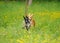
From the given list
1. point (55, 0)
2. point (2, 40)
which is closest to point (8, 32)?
point (2, 40)

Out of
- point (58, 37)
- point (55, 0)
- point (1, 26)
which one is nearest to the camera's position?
point (58, 37)

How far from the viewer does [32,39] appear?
45.3 feet

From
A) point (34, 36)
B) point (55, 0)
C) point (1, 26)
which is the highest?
point (34, 36)

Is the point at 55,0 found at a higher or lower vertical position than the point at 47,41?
lower

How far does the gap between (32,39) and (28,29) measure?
108 inches

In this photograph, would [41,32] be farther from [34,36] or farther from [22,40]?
[22,40]

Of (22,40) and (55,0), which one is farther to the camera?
(55,0)

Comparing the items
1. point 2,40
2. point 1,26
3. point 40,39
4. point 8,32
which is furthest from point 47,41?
point 1,26

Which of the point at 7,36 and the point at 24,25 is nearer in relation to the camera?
the point at 7,36

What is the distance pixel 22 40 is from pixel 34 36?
998 mm

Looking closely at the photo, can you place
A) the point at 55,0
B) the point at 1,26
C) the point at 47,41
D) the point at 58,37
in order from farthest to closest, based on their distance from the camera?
the point at 55,0, the point at 1,26, the point at 58,37, the point at 47,41

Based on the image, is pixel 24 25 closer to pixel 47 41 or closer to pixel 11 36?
pixel 11 36

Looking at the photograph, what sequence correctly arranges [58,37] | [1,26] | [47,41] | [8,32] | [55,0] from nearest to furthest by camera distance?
[47,41]
[58,37]
[8,32]
[1,26]
[55,0]

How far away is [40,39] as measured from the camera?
1388cm
